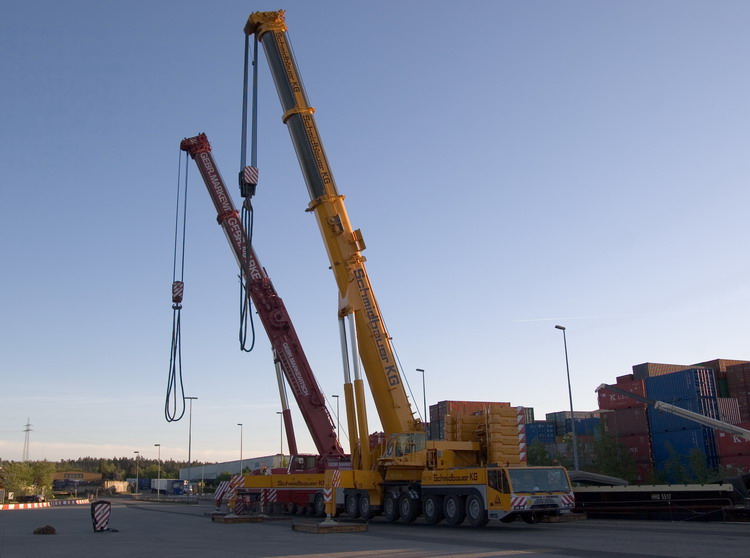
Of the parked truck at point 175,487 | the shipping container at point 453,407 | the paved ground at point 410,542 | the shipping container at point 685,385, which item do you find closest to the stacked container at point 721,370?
the shipping container at point 685,385

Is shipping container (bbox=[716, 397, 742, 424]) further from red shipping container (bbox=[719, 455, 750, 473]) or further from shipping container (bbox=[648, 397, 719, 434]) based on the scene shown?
red shipping container (bbox=[719, 455, 750, 473])

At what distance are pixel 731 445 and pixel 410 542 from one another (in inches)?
1042

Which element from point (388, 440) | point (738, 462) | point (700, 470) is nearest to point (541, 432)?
point (738, 462)

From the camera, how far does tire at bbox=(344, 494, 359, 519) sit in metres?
22.7

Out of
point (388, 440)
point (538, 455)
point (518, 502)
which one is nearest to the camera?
point (518, 502)

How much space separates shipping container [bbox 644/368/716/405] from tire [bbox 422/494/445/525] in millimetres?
23942

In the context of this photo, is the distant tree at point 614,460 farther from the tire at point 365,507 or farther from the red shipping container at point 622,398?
the tire at point 365,507

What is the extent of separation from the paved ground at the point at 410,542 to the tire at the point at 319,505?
4.57 m

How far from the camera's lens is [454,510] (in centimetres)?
1962

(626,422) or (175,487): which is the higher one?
(626,422)

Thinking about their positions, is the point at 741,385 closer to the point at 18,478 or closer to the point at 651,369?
the point at 651,369

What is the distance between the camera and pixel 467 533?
17766mm

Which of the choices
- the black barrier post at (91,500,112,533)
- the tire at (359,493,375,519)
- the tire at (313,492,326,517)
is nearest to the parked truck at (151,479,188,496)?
the tire at (313,492,326,517)

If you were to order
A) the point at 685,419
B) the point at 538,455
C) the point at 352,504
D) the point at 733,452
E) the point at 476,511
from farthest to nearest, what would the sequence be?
the point at 538,455 < the point at 685,419 < the point at 733,452 < the point at 352,504 < the point at 476,511
